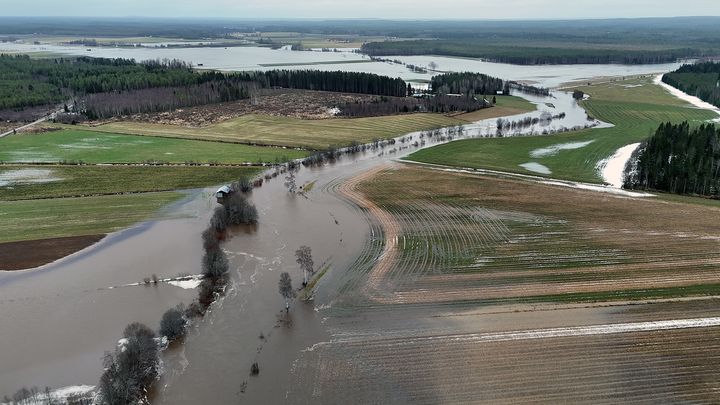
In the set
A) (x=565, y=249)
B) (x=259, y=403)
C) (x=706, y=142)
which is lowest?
(x=259, y=403)

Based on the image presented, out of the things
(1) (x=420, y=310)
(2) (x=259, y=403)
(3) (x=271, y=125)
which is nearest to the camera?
(2) (x=259, y=403)

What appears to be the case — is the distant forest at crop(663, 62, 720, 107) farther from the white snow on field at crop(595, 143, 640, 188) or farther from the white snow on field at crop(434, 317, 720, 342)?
the white snow on field at crop(434, 317, 720, 342)

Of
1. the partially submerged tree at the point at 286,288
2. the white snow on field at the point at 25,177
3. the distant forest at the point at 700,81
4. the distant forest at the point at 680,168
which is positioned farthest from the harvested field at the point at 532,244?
the distant forest at the point at 700,81

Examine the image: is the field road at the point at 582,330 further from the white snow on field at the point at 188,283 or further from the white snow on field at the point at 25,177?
the white snow on field at the point at 25,177

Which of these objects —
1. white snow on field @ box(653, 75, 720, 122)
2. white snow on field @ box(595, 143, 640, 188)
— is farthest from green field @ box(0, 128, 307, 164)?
white snow on field @ box(653, 75, 720, 122)

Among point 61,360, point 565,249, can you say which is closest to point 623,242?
point 565,249

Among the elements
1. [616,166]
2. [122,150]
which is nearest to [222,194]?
[122,150]

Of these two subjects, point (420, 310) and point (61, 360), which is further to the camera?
point (420, 310)

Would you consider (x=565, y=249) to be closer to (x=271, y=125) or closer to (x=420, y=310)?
(x=420, y=310)

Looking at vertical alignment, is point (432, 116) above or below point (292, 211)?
above
